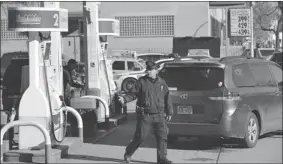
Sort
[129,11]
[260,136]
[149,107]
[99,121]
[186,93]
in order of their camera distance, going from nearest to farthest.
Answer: [149,107]
[186,93]
[260,136]
[99,121]
[129,11]

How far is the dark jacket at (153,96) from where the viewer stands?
9.31 meters

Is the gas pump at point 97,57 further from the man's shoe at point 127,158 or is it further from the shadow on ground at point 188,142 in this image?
the man's shoe at point 127,158

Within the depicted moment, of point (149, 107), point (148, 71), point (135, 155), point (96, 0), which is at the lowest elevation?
point (135, 155)

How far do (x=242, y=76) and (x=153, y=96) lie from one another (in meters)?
2.95

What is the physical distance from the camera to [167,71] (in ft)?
38.1

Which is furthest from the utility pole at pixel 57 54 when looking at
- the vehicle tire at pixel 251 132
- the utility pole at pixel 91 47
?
the vehicle tire at pixel 251 132

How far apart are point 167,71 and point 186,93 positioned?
694 millimetres

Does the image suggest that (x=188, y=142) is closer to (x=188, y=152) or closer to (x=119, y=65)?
(x=188, y=152)

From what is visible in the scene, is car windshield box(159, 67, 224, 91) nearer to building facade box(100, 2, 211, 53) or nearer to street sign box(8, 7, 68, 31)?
street sign box(8, 7, 68, 31)

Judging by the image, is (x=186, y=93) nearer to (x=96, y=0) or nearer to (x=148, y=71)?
(x=148, y=71)

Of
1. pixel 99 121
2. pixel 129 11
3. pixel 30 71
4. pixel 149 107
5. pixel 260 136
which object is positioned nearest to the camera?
pixel 149 107

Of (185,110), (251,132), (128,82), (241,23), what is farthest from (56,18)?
(128,82)

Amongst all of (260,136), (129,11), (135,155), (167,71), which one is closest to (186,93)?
(167,71)

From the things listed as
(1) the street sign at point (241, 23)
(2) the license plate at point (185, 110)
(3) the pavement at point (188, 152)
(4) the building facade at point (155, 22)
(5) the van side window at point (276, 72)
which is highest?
(4) the building facade at point (155, 22)
